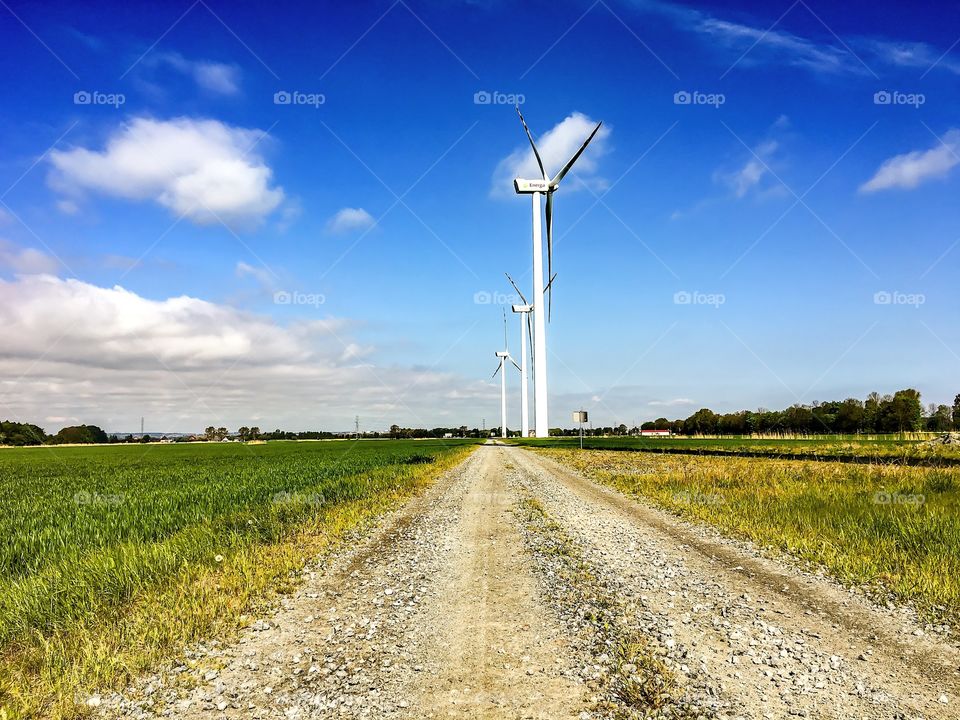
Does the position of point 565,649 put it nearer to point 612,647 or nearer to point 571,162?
point 612,647

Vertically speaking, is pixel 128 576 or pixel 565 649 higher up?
pixel 128 576

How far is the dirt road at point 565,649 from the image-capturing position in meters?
5.34

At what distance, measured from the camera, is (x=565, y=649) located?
6.62m

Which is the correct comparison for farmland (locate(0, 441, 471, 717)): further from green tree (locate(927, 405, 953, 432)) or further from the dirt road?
green tree (locate(927, 405, 953, 432))

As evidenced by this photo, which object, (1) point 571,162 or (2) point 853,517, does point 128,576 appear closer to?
(2) point 853,517

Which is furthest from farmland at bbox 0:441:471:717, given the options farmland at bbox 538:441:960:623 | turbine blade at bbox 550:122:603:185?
turbine blade at bbox 550:122:603:185

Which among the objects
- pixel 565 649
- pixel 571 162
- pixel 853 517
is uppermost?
pixel 571 162

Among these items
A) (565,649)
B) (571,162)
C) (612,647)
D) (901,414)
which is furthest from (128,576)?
(901,414)

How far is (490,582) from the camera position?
9.56 meters

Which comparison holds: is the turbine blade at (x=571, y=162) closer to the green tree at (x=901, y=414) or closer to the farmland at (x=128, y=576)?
the farmland at (x=128, y=576)

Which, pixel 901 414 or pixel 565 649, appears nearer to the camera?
pixel 565 649

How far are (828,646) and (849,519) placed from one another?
8596mm

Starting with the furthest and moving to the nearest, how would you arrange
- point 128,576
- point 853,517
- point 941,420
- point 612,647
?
point 941,420 < point 853,517 < point 128,576 < point 612,647

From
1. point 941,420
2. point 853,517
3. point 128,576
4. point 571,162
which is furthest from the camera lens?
point 941,420
